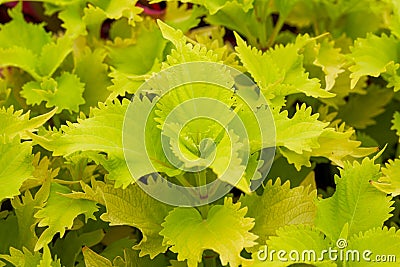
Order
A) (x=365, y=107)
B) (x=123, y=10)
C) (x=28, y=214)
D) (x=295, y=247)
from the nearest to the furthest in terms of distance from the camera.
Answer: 1. (x=295, y=247)
2. (x=28, y=214)
3. (x=123, y=10)
4. (x=365, y=107)

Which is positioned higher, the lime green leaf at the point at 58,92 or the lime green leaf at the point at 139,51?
the lime green leaf at the point at 139,51

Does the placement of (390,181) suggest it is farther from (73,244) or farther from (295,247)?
(73,244)

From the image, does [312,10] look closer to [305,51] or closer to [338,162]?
[305,51]

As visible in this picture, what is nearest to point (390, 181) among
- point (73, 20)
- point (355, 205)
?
point (355, 205)

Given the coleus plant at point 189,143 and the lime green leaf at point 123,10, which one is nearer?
the coleus plant at point 189,143

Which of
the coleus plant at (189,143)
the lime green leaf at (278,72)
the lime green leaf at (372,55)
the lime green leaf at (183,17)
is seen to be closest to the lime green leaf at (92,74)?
the coleus plant at (189,143)

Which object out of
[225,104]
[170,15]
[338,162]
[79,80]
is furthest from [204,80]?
[170,15]

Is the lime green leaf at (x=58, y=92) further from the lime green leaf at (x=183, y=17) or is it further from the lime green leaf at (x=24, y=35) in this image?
the lime green leaf at (x=183, y=17)
